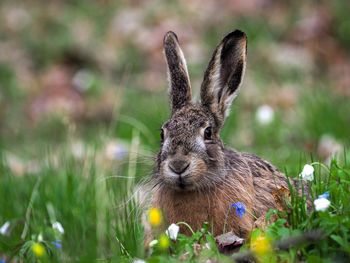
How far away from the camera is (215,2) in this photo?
15.8 meters

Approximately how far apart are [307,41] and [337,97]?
Answer: 176 inches

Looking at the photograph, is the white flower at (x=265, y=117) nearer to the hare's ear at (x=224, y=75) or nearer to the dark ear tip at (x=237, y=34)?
the hare's ear at (x=224, y=75)

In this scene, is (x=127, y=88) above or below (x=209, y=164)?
above

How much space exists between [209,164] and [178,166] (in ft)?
1.03

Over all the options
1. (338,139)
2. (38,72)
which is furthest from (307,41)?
(338,139)

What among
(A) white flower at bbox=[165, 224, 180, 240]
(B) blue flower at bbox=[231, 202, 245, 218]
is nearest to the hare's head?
(B) blue flower at bbox=[231, 202, 245, 218]

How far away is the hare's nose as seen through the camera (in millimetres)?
4781

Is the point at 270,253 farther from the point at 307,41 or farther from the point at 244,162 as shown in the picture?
the point at 307,41

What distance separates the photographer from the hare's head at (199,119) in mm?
4855

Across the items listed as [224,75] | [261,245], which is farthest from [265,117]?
[261,245]

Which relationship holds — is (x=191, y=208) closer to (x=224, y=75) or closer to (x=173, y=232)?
(x=173, y=232)

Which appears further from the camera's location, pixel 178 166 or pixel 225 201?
pixel 225 201

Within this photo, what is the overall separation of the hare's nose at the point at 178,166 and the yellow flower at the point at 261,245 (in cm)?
71

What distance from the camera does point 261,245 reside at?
377 centimetres
